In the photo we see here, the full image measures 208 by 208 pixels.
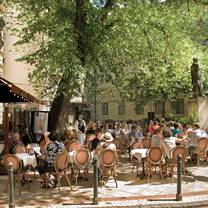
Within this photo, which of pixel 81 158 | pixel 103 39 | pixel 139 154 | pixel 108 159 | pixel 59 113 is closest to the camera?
pixel 108 159

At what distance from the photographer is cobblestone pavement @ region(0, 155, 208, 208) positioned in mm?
10789

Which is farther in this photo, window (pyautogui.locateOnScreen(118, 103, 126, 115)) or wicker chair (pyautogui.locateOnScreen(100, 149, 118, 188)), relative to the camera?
window (pyautogui.locateOnScreen(118, 103, 126, 115))

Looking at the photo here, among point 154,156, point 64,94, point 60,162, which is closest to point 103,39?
point 64,94

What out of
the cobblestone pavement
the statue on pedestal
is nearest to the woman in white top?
the cobblestone pavement

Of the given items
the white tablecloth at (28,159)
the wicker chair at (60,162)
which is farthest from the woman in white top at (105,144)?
the white tablecloth at (28,159)

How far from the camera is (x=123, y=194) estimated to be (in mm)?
11961

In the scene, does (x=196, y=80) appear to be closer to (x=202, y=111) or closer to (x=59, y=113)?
(x=202, y=111)

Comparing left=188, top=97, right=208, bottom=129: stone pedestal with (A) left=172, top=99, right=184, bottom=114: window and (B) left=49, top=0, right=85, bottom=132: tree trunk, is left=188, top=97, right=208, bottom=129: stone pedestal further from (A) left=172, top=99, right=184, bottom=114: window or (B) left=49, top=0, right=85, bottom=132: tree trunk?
(A) left=172, top=99, right=184, bottom=114: window

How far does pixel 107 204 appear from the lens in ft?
35.3

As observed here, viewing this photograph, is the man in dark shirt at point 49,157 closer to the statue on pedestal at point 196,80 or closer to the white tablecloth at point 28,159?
the white tablecloth at point 28,159

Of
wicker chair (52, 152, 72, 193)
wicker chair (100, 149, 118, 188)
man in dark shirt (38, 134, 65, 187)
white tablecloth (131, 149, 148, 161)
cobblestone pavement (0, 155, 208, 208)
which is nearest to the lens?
cobblestone pavement (0, 155, 208, 208)

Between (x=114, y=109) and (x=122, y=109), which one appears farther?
(x=114, y=109)

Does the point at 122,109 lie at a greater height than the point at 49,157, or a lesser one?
greater

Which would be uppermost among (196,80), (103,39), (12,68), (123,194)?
(12,68)
